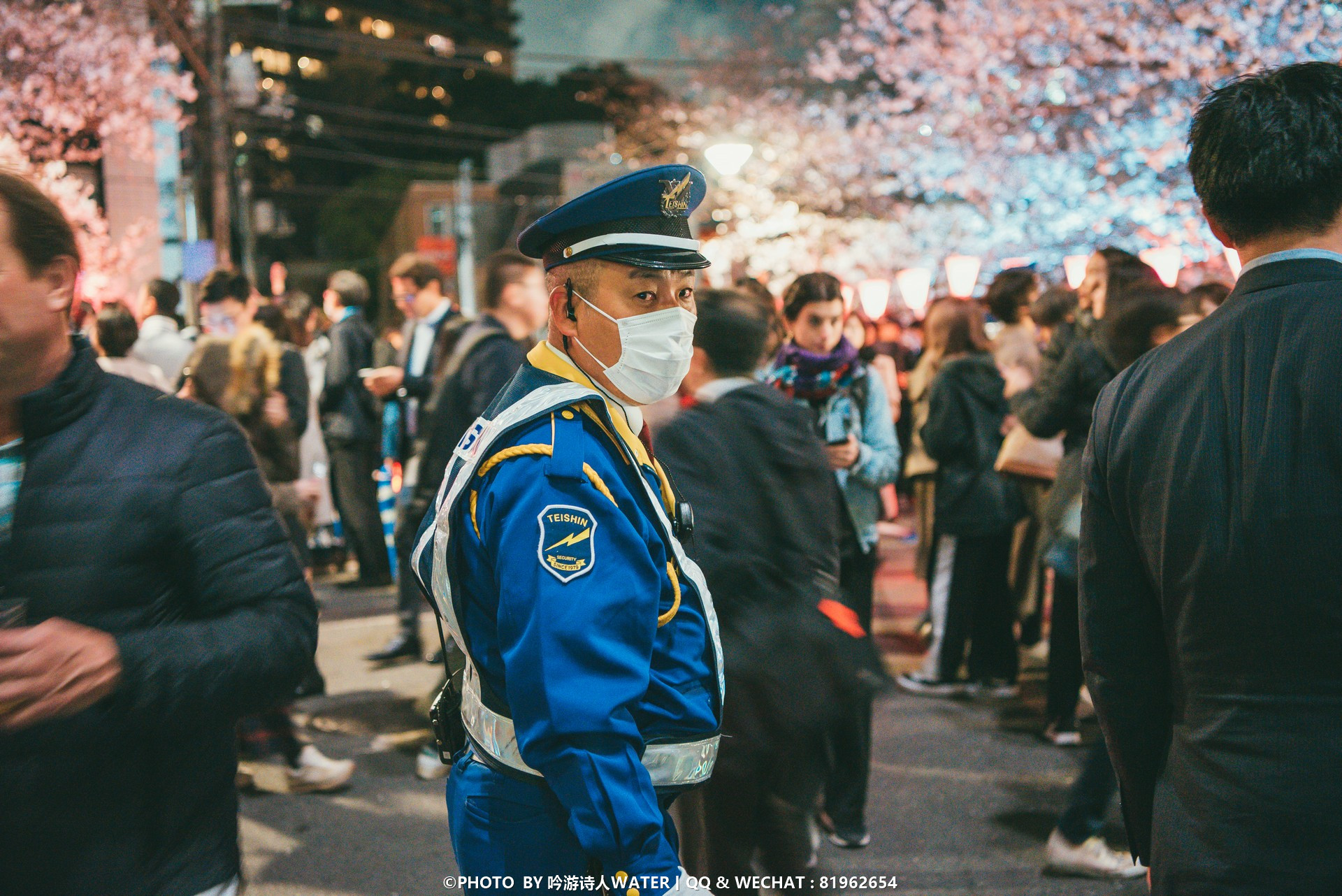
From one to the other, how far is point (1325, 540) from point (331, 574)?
8765 millimetres

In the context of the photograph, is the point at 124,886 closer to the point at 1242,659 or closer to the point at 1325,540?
the point at 1242,659

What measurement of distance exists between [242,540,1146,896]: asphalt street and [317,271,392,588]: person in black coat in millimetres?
2001

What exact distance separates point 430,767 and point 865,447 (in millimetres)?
2466

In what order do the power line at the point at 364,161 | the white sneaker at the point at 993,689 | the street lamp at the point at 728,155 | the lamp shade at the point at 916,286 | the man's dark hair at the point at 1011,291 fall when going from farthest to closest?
the power line at the point at 364,161
the lamp shade at the point at 916,286
the street lamp at the point at 728,155
the man's dark hair at the point at 1011,291
the white sneaker at the point at 993,689

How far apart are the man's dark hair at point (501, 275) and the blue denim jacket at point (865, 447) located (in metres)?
1.56

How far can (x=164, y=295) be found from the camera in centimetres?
659

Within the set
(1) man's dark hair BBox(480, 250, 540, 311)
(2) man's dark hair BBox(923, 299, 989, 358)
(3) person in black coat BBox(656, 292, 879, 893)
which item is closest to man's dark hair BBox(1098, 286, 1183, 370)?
(2) man's dark hair BBox(923, 299, 989, 358)

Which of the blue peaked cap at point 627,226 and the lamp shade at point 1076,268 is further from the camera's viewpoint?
the lamp shade at point 1076,268

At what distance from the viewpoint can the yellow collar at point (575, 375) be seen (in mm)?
1855

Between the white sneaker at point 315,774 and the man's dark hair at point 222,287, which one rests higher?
the man's dark hair at point 222,287

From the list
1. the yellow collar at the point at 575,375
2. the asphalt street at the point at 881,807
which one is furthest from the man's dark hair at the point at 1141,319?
the yellow collar at the point at 575,375

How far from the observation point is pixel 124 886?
1.53 metres

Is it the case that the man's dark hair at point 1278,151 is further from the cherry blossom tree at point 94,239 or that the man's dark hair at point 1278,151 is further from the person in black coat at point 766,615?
the cherry blossom tree at point 94,239

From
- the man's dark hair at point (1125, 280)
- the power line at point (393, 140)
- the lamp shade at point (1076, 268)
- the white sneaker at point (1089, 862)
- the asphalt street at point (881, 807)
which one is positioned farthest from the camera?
the power line at point (393, 140)
